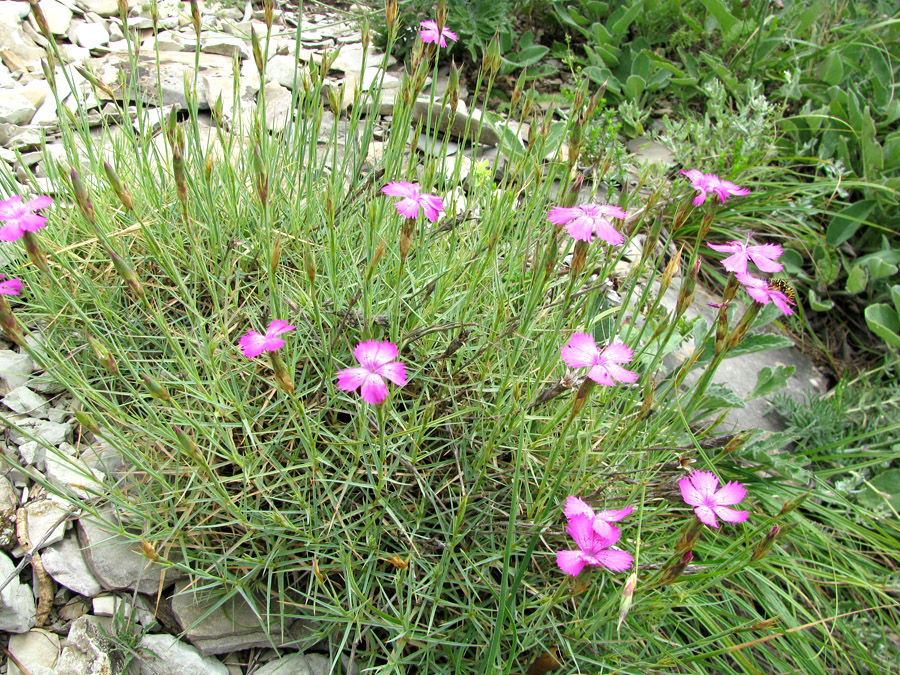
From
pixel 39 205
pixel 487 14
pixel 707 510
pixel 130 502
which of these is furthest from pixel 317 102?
pixel 487 14

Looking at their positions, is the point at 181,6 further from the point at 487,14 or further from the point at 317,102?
the point at 317,102

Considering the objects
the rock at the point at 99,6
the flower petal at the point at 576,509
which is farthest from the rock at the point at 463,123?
the flower petal at the point at 576,509

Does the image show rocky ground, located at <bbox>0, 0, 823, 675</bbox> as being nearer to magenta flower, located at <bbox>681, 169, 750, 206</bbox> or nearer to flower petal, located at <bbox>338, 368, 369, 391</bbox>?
flower petal, located at <bbox>338, 368, 369, 391</bbox>

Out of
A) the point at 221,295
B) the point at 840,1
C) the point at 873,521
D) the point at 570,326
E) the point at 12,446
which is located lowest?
the point at 873,521

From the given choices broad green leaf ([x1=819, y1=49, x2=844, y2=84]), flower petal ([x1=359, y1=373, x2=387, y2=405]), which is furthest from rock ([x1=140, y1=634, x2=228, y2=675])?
broad green leaf ([x1=819, y1=49, x2=844, y2=84])

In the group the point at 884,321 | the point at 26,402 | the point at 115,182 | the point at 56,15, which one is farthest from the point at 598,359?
the point at 56,15

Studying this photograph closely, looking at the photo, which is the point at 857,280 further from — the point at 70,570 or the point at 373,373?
the point at 70,570
